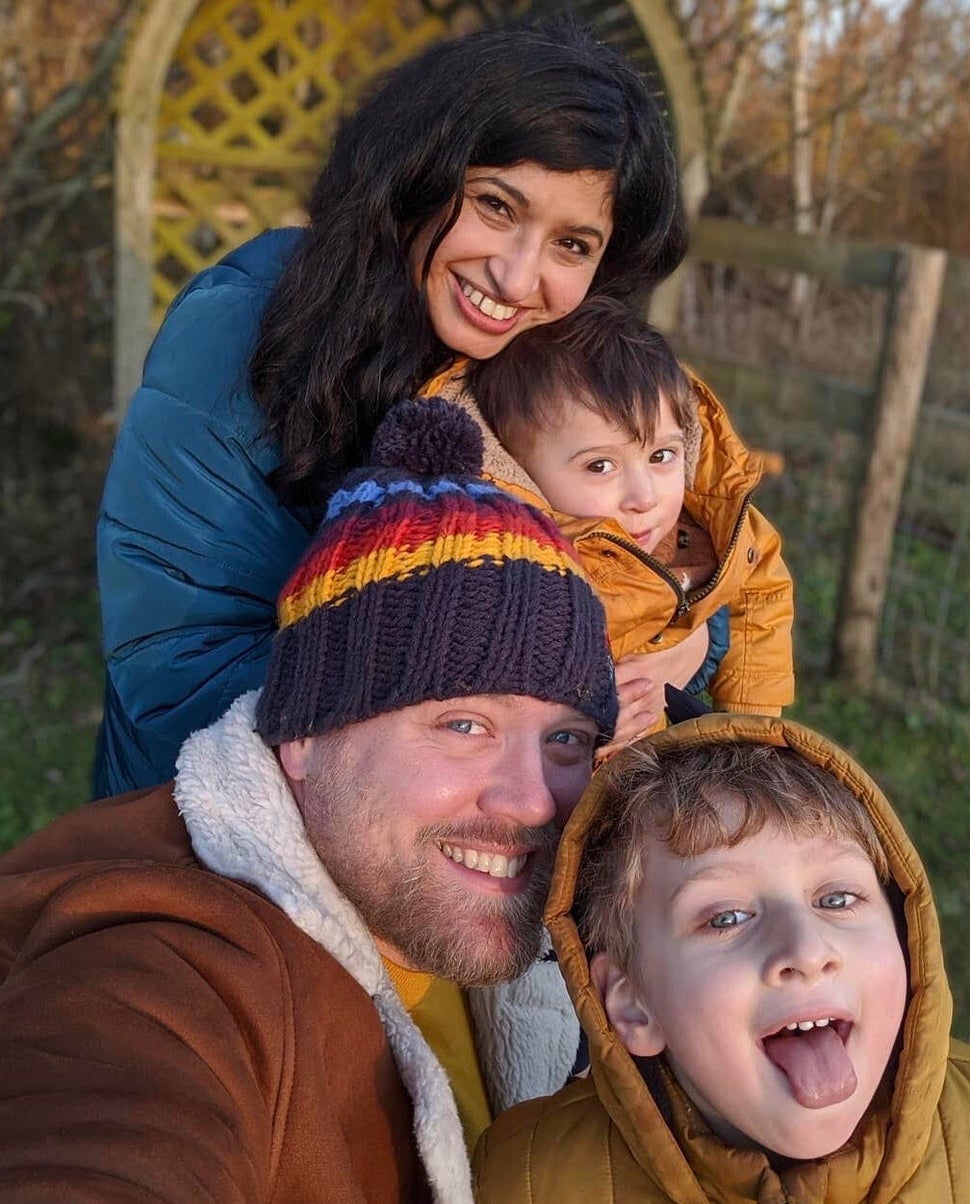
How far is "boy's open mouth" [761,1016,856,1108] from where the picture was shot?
1.75 m

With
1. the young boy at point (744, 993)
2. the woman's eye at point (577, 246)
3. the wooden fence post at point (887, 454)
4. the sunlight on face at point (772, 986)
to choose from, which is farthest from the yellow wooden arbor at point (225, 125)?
the sunlight on face at point (772, 986)

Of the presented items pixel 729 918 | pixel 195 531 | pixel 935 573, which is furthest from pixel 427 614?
pixel 935 573

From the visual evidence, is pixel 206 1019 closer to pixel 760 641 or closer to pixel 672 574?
pixel 672 574

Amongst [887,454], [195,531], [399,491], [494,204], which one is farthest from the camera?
[887,454]

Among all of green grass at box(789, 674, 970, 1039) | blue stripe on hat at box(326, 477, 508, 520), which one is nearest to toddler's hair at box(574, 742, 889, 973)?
blue stripe on hat at box(326, 477, 508, 520)

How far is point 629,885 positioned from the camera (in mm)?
2008

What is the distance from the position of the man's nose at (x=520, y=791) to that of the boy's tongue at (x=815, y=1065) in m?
0.45

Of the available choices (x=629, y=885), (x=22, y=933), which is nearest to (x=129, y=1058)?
(x=22, y=933)

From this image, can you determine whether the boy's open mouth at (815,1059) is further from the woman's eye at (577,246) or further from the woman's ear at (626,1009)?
the woman's eye at (577,246)

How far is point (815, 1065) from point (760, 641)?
4.61 feet

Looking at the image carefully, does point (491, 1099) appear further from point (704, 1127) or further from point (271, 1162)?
point (271, 1162)

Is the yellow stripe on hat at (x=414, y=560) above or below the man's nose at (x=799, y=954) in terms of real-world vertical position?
above

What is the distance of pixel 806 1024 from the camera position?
1.80 meters

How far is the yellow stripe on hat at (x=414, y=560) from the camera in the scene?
6.72 feet
